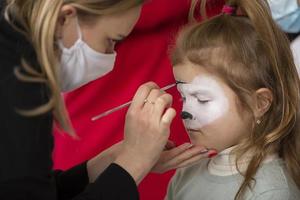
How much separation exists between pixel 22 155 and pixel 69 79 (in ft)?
0.83

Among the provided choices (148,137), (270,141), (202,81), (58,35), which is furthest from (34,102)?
(270,141)

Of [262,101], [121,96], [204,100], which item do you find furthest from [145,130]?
[121,96]

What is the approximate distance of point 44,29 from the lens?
0.82 meters

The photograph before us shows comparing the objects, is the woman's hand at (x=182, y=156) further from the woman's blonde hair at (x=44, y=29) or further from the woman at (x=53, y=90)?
the woman's blonde hair at (x=44, y=29)

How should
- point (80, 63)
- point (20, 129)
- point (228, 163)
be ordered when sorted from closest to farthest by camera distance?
point (20, 129)
point (80, 63)
point (228, 163)

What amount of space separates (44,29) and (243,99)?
46 cm

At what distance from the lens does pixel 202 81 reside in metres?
1.04

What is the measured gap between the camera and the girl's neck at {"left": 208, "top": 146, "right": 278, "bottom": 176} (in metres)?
1.05

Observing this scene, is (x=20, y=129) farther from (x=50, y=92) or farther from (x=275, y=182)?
(x=275, y=182)

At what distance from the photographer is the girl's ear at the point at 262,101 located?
102 cm

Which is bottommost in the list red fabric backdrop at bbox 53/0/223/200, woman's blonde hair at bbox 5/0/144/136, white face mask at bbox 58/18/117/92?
red fabric backdrop at bbox 53/0/223/200

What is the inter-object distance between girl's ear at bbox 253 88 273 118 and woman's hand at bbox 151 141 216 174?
0.15 meters

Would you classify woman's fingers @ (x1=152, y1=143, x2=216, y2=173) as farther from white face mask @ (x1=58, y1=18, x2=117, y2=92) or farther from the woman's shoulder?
white face mask @ (x1=58, y1=18, x2=117, y2=92)

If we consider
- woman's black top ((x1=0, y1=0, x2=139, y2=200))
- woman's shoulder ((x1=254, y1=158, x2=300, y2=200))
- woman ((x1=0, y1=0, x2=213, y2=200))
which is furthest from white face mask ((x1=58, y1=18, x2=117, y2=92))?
woman's shoulder ((x1=254, y1=158, x2=300, y2=200))
